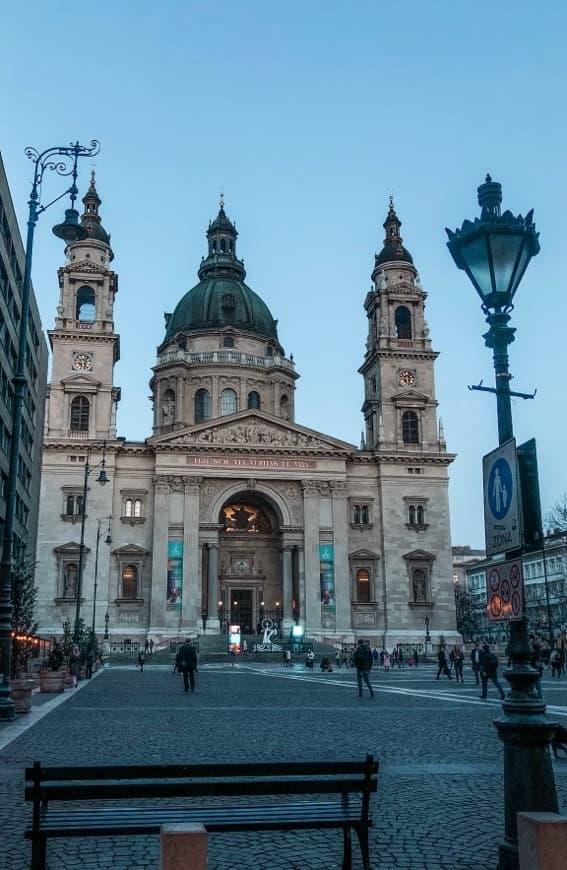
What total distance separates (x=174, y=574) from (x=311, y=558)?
9.95m

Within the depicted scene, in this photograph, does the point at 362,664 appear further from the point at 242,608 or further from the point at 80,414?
the point at 80,414

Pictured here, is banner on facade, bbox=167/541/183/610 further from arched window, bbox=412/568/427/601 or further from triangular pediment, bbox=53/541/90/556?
arched window, bbox=412/568/427/601

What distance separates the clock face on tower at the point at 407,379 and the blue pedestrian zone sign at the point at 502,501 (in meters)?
63.7

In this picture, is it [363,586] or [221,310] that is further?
[221,310]

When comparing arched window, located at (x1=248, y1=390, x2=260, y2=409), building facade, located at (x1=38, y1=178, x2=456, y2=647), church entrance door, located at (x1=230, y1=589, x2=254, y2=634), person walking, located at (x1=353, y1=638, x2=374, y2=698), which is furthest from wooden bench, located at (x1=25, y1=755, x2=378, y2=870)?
arched window, located at (x1=248, y1=390, x2=260, y2=409)

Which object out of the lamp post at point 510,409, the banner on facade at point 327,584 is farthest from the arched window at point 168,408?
the lamp post at point 510,409

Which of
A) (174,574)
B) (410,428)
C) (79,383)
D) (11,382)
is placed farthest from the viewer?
(410,428)

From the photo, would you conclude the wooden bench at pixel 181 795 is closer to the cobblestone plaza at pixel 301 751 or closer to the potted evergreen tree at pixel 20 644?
the cobblestone plaza at pixel 301 751

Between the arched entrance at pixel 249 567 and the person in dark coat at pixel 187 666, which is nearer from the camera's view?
the person in dark coat at pixel 187 666

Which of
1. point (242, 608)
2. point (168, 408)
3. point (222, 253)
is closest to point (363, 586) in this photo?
point (242, 608)

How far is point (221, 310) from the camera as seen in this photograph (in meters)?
80.0

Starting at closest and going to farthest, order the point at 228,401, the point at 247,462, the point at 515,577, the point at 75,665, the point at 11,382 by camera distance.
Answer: the point at 515,577 < the point at 75,665 < the point at 11,382 < the point at 247,462 < the point at 228,401

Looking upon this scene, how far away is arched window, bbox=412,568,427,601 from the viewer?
65.5 metres

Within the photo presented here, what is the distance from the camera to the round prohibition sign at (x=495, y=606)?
6.47 meters
